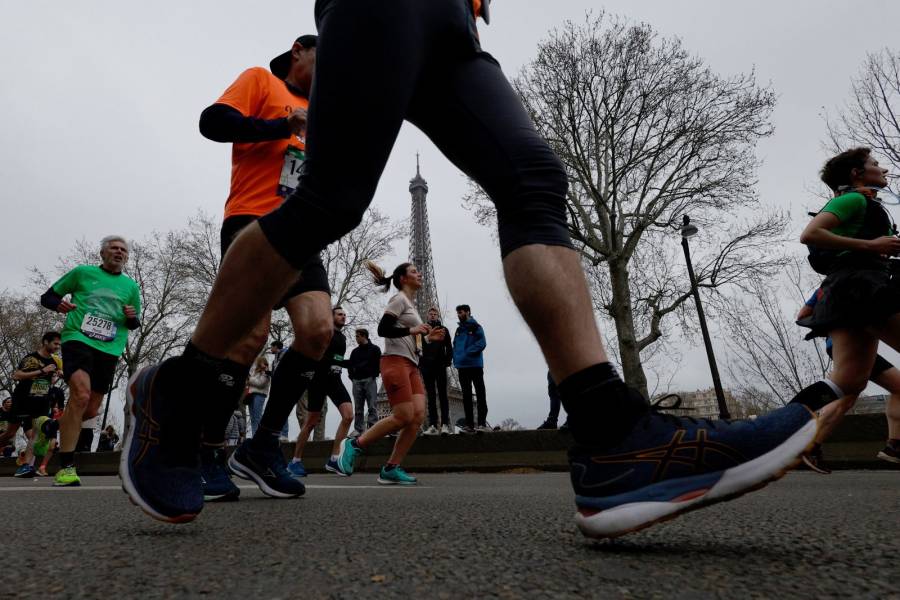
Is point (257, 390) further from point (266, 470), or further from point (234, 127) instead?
point (234, 127)

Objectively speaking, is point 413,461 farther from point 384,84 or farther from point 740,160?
point 740,160

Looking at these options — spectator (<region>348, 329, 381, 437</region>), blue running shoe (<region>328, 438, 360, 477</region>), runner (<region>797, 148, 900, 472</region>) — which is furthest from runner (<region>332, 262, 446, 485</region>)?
spectator (<region>348, 329, 381, 437</region>)

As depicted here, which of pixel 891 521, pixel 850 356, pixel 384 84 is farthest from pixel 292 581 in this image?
pixel 850 356

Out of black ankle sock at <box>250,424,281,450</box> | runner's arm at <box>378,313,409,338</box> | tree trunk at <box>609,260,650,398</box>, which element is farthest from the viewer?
tree trunk at <box>609,260,650,398</box>

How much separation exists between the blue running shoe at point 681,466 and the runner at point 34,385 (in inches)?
384

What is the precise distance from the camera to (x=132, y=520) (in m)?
1.87

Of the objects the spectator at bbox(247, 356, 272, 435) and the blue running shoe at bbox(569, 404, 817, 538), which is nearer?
the blue running shoe at bbox(569, 404, 817, 538)

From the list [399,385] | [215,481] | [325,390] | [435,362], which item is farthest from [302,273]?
[435,362]

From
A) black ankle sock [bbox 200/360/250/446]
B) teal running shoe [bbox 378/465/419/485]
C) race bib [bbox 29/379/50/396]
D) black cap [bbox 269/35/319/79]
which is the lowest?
teal running shoe [bbox 378/465/419/485]

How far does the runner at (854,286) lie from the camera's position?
3553 millimetres

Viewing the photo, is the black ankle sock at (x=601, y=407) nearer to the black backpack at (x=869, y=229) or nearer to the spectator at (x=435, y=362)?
the black backpack at (x=869, y=229)

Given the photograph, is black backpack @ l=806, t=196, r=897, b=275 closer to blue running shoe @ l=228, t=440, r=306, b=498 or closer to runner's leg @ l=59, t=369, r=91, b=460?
blue running shoe @ l=228, t=440, r=306, b=498

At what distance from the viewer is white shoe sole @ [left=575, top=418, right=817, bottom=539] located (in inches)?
48.0

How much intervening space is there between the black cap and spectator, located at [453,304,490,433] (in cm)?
681
